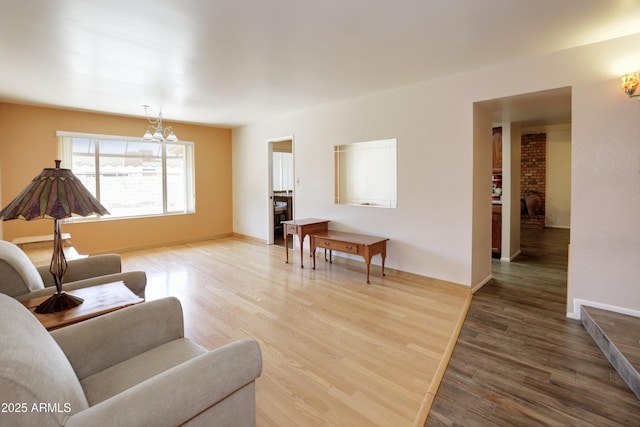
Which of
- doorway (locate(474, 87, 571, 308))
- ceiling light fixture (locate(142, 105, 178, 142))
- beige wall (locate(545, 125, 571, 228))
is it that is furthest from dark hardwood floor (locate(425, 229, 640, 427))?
beige wall (locate(545, 125, 571, 228))

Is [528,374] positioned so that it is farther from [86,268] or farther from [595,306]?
[86,268]

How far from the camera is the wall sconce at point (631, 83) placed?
8.13 feet

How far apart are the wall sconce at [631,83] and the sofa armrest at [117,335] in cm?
361

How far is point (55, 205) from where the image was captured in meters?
1.65

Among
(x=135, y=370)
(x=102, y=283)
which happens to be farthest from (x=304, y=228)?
(x=135, y=370)

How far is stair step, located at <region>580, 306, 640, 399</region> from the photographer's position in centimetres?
196

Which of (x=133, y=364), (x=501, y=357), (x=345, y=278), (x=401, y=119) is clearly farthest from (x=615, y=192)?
(x=133, y=364)

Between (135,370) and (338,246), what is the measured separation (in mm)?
3039

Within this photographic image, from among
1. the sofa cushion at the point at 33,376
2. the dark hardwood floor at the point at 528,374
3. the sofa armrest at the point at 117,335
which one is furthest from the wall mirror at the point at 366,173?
the sofa cushion at the point at 33,376

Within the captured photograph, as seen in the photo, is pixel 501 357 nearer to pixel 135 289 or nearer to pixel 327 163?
pixel 135 289

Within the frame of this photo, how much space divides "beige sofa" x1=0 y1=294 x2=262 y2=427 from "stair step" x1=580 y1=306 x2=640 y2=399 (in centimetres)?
228

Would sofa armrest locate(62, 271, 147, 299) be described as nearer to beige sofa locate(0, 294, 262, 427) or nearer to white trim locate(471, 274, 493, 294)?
beige sofa locate(0, 294, 262, 427)

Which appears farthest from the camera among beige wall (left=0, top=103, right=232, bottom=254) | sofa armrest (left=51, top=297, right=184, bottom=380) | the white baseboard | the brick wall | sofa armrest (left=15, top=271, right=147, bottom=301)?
the brick wall

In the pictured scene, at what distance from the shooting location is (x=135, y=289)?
7.74 feet
